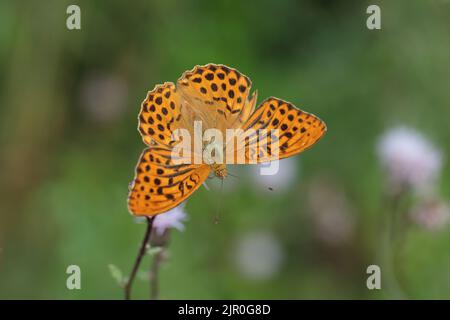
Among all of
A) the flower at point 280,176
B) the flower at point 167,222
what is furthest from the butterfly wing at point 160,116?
the flower at point 280,176

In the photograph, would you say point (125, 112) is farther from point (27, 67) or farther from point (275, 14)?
point (275, 14)

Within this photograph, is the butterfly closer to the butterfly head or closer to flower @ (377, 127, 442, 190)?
the butterfly head

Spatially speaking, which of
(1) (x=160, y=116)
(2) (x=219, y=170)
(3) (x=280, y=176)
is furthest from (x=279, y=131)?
(3) (x=280, y=176)

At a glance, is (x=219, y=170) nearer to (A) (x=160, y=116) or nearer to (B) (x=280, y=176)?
(A) (x=160, y=116)
